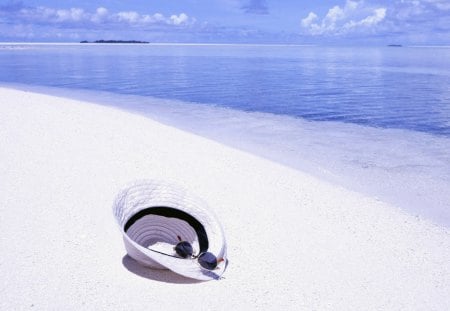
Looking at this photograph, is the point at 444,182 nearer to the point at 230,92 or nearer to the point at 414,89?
the point at 230,92

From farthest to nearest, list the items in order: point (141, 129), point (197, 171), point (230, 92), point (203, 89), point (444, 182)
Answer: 1. point (203, 89)
2. point (230, 92)
3. point (141, 129)
4. point (444, 182)
5. point (197, 171)

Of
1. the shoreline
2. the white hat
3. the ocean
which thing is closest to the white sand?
the white hat

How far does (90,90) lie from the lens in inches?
860

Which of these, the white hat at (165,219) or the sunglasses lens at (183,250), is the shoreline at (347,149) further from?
the sunglasses lens at (183,250)

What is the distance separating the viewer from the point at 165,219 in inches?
184

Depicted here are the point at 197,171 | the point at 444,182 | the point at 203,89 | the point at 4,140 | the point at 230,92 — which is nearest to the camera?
the point at 197,171

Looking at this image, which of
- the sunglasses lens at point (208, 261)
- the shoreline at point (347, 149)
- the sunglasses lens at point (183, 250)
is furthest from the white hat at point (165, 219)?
the shoreline at point (347, 149)

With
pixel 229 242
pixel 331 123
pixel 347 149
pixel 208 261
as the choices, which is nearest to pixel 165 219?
pixel 229 242

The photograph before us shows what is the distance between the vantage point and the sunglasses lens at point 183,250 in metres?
4.29

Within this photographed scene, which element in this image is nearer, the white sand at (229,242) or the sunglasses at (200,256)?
the white sand at (229,242)

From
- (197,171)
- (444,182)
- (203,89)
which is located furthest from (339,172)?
(203,89)

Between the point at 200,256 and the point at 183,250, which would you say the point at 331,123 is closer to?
the point at 183,250

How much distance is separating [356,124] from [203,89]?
10.7 m

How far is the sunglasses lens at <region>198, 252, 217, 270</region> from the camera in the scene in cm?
399
